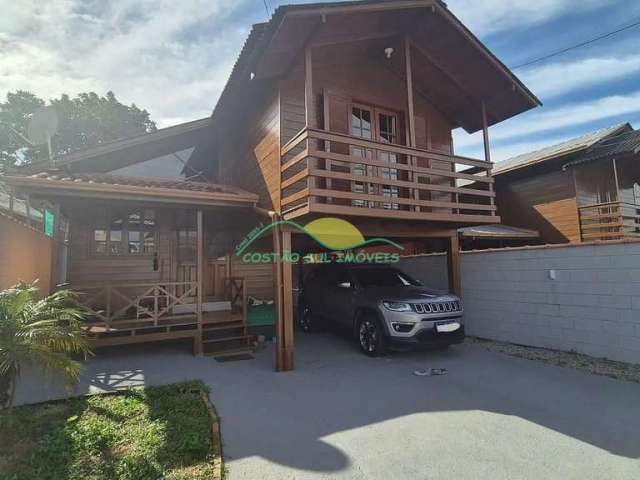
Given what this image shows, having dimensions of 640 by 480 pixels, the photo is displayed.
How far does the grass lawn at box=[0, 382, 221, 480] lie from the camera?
2.70m

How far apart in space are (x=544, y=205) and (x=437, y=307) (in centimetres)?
823

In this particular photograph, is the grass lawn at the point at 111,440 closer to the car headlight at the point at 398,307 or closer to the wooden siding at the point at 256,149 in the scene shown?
the car headlight at the point at 398,307

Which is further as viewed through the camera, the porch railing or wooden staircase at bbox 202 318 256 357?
wooden staircase at bbox 202 318 256 357

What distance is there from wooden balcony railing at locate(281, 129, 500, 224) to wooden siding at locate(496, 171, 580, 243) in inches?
212

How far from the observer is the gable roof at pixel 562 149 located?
10953mm

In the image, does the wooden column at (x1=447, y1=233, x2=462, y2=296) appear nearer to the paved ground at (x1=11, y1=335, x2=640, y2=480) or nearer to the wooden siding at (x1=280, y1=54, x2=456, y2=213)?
the wooden siding at (x1=280, y1=54, x2=456, y2=213)

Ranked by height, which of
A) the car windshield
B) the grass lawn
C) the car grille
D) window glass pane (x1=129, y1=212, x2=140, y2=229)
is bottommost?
the grass lawn

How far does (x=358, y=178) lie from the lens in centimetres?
552

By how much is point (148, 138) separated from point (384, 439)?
7125 mm

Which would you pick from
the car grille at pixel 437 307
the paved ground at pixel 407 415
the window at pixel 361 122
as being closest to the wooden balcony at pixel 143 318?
the paved ground at pixel 407 415

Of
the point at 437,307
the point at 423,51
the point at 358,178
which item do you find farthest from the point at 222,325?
the point at 423,51

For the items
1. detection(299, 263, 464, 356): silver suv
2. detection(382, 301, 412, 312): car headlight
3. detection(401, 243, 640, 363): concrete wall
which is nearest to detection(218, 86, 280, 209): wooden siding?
detection(299, 263, 464, 356): silver suv

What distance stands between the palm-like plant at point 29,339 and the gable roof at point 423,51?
4.81 meters

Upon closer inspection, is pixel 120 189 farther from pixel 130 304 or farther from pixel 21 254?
pixel 21 254
